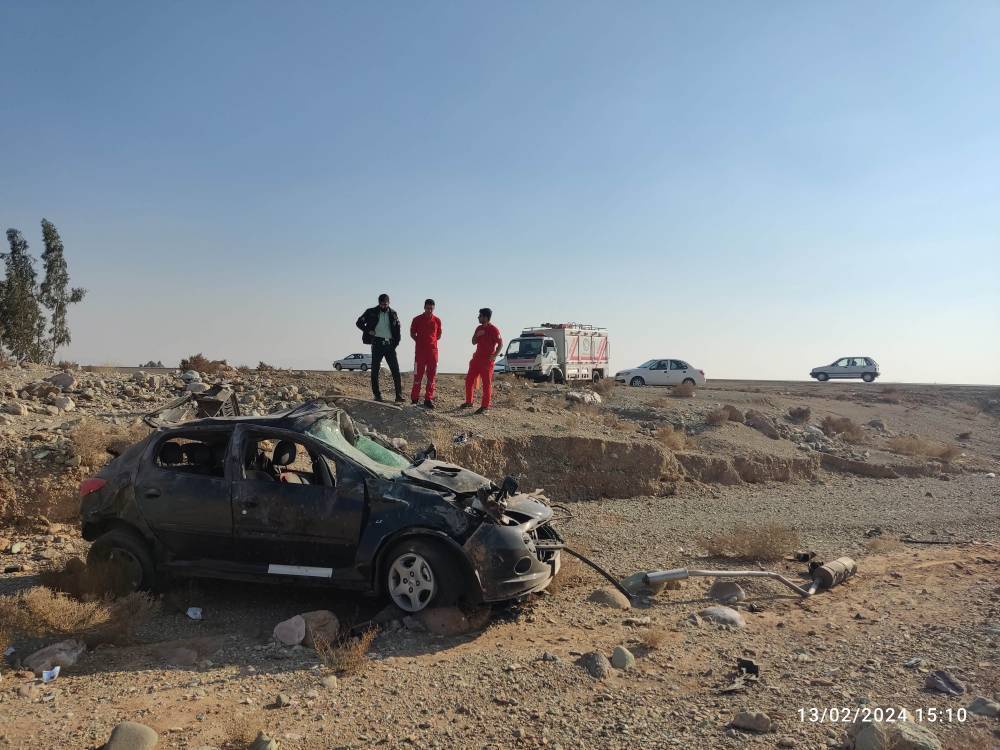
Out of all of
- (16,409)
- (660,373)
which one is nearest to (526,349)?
(660,373)

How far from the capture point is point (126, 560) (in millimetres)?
6266

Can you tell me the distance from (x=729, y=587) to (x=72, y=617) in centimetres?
555

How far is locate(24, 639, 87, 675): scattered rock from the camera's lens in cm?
496

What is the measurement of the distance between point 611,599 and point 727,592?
117cm

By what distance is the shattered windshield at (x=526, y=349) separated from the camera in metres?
28.4

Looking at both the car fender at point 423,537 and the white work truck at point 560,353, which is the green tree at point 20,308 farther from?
the car fender at point 423,537

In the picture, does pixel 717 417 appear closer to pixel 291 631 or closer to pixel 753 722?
pixel 291 631

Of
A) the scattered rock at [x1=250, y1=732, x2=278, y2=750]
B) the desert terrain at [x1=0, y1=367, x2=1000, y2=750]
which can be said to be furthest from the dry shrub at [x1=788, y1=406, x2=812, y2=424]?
the scattered rock at [x1=250, y1=732, x2=278, y2=750]

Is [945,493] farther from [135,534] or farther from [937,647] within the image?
[135,534]

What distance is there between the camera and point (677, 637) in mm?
5746

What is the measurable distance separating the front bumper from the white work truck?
21943 mm

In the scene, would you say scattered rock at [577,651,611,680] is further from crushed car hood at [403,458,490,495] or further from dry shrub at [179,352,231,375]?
dry shrub at [179,352,231,375]

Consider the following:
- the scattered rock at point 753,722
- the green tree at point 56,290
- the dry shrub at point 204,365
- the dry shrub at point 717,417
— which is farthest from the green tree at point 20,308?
the scattered rock at point 753,722

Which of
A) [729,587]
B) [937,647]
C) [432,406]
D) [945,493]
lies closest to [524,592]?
[729,587]
